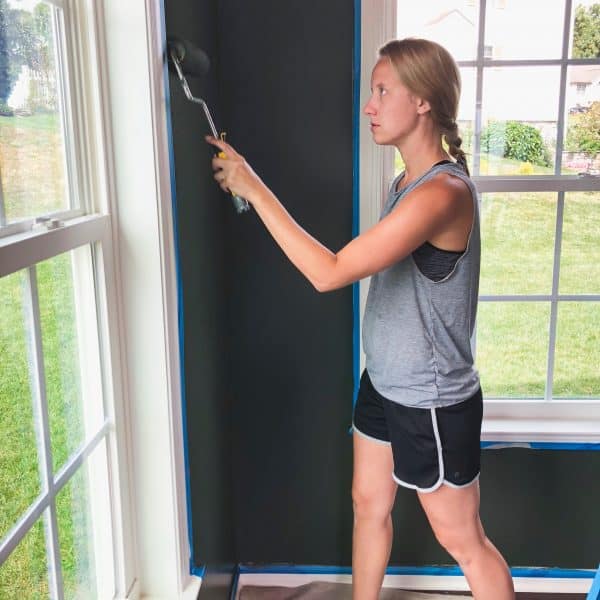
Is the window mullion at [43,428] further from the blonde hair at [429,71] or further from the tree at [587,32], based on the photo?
the tree at [587,32]

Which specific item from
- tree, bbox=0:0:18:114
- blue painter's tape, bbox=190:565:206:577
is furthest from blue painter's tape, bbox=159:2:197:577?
tree, bbox=0:0:18:114

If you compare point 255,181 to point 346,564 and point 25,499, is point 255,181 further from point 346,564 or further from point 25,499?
point 346,564

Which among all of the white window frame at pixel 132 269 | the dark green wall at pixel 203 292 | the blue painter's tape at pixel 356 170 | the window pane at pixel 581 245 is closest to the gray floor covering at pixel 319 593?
the dark green wall at pixel 203 292

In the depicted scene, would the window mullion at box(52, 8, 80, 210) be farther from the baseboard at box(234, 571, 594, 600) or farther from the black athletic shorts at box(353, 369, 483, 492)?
the baseboard at box(234, 571, 594, 600)

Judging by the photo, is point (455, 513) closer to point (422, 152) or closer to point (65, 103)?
point (422, 152)

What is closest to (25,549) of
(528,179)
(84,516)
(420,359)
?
(84,516)

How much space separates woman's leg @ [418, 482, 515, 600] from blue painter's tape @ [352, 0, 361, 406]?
567 mm

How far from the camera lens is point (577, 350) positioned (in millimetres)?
2256

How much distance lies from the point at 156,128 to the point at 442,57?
0.63 metres

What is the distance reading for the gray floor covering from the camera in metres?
2.29

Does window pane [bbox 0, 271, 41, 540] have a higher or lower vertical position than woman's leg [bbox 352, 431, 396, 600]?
higher

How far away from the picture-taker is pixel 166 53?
4.51 feet

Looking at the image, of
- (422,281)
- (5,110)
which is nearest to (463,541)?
(422,281)

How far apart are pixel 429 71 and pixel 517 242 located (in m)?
0.85
